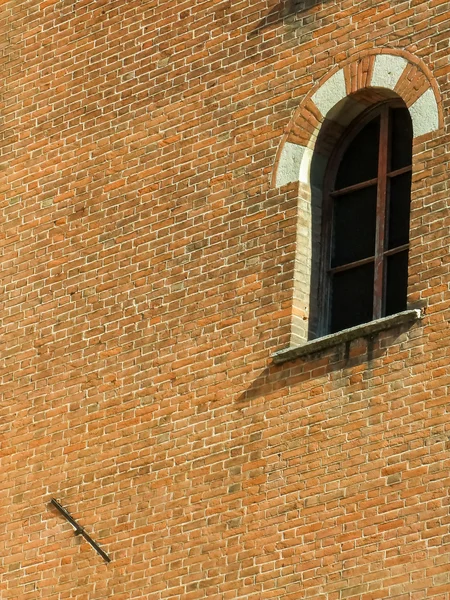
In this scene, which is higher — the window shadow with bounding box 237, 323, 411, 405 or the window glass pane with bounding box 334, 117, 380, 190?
the window glass pane with bounding box 334, 117, 380, 190

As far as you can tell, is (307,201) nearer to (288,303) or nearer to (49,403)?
(288,303)

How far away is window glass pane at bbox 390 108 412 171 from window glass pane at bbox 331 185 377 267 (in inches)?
11.1

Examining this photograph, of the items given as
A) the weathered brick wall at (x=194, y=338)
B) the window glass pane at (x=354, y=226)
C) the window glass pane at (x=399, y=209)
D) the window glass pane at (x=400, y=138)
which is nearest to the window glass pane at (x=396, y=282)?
the window glass pane at (x=399, y=209)

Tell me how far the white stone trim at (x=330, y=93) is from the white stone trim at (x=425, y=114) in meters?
0.76

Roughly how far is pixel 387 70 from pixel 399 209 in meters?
1.04

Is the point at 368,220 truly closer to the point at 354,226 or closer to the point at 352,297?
the point at 354,226

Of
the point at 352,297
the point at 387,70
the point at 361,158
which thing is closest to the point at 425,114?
the point at 387,70

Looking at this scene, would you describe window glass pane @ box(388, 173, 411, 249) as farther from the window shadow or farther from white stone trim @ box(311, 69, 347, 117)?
the window shadow

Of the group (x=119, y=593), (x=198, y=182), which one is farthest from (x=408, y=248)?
(x=119, y=593)

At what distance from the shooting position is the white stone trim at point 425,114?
15805mm

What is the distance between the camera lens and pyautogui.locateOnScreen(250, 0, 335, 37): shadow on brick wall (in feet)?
55.8

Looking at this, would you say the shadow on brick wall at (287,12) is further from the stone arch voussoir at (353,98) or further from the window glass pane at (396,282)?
the window glass pane at (396,282)

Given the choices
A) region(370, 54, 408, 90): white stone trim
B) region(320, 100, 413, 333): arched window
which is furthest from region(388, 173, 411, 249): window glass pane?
region(370, 54, 408, 90): white stone trim

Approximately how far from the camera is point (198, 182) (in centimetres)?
1722
